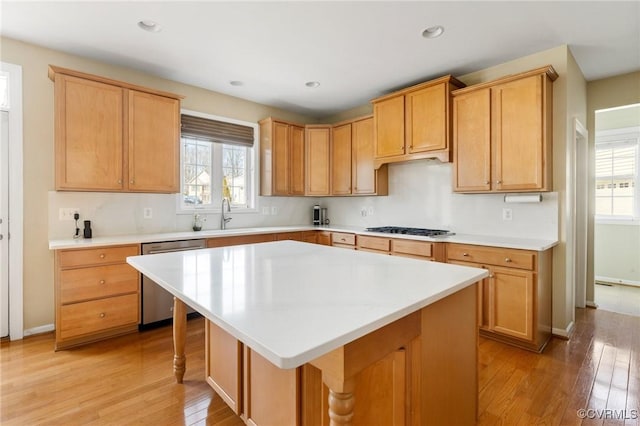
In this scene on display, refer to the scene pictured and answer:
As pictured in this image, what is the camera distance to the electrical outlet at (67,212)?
2930 mm

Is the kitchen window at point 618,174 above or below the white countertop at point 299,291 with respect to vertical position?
above

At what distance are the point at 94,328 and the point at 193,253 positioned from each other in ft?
4.90

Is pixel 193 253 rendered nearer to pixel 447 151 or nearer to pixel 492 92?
pixel 447 151

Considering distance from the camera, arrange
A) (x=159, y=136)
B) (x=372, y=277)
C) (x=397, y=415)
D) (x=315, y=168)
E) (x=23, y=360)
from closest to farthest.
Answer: (x=397, y=415), (x=372, y=277), (x=23, y=360), (x=159, y=136), (x=315, y=168)

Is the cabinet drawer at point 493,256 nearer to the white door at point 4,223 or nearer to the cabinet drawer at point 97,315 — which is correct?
the cabinet drawer at point 97,315

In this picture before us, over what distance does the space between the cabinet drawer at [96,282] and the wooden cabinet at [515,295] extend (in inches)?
123

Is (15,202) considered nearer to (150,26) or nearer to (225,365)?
(150,26)

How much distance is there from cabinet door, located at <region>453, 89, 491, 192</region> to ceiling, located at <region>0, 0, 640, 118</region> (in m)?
0.41

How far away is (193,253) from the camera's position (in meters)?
2.03

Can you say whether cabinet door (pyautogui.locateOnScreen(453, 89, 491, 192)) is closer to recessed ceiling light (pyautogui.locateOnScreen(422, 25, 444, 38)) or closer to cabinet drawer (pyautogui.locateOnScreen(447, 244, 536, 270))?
cabinet drawer (pyautogui.locateOnScreen(447, 244, 536, 270))

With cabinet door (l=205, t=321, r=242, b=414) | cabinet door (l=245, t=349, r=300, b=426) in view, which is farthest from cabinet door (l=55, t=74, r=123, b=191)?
cabinet door (l=245, t=349, r=300, b=426)

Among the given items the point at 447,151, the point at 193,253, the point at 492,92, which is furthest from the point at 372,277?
the point at 492,92

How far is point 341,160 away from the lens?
14.7 ft

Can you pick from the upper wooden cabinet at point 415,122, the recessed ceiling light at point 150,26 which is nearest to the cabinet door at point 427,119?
the upper wooden cabinet at point 415,122
